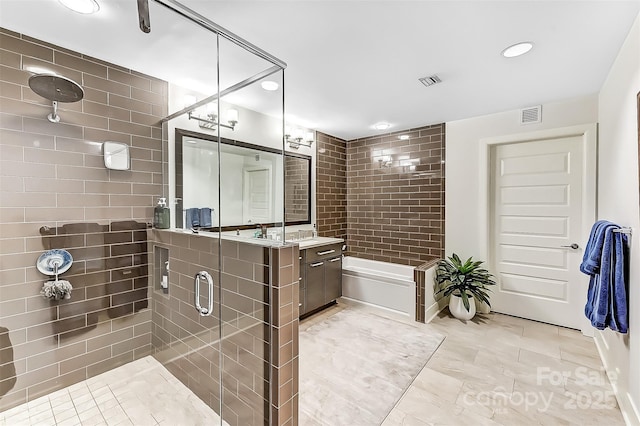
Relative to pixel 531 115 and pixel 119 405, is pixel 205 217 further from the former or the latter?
pixel 531 115

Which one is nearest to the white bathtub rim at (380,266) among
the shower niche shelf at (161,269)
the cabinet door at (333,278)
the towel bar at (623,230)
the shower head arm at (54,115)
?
the cabinet door at (333,278)

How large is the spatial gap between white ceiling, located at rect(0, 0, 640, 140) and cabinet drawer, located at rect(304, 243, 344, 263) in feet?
5.68

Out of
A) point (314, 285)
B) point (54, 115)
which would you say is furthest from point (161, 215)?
point (314, 285)

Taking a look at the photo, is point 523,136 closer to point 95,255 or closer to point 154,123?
point 154,123

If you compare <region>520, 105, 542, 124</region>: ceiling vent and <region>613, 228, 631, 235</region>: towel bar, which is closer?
<region>613, 228, 631, 235</region>: towel bar

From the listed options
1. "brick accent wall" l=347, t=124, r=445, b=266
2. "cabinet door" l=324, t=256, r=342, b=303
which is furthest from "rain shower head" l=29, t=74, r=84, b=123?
"brick accent wall" l=347, t=124, r=445, b=266

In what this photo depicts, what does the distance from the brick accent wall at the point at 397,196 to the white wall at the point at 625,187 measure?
1.60 m

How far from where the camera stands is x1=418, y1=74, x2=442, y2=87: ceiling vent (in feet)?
7.59

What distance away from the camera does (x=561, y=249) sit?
2.94 metres

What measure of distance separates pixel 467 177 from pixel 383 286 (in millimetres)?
1756

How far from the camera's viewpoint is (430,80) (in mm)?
2363

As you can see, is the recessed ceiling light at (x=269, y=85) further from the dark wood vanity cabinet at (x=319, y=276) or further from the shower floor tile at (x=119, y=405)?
the shower floor tile at (x=119, y=405)

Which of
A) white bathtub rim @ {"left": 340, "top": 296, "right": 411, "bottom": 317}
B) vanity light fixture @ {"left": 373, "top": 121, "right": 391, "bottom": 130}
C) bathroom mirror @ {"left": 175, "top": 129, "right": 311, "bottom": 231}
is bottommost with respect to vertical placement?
white bathtub rim @ {"left": 340, "top": 296, "right": 411, "bottom": 317}

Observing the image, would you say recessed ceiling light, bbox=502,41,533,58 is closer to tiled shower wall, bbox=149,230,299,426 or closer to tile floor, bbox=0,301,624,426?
tiled shower wall, bbox=149,230,299,426
